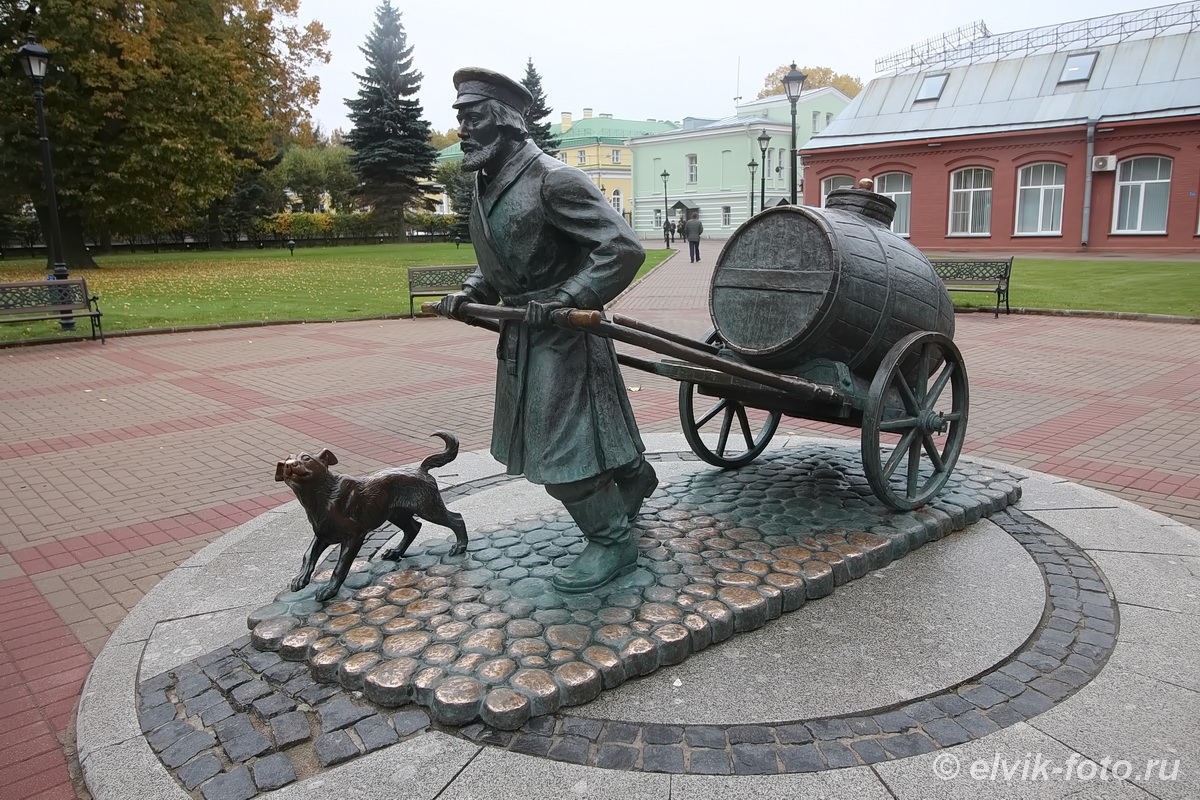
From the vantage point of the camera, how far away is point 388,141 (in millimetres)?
42969

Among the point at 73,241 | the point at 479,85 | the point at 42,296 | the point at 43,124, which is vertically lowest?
the point at 42,296

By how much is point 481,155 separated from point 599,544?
1.71 m

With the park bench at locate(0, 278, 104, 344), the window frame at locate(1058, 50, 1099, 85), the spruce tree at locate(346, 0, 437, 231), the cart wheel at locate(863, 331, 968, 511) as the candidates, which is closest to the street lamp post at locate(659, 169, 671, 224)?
the spruce tree at locate(346, 0, 437, 231)

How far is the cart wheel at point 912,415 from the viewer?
4047 millimetres

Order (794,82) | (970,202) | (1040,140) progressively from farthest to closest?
(970,202)
(1040,140)
(794,82)

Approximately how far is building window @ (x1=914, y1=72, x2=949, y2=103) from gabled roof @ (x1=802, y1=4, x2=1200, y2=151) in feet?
0.40

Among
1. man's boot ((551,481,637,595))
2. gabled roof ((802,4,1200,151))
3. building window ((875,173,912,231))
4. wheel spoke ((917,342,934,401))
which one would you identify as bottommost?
man's boot ((551,481,637,595))

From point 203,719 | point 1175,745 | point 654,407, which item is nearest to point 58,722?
point 203,719

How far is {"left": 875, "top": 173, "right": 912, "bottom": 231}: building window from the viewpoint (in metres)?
32.7

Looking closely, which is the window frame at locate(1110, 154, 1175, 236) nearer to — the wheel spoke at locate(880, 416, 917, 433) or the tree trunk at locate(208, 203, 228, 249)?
the wheel spoke at locate(880, 416, 917, 433)

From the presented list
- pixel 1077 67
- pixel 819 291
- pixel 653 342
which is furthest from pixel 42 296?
pixel 1077 67

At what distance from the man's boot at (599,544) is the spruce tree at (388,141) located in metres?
42.4

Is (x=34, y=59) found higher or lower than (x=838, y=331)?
higher

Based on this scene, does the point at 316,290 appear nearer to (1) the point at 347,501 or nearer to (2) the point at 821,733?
(1) the point at 347,501
